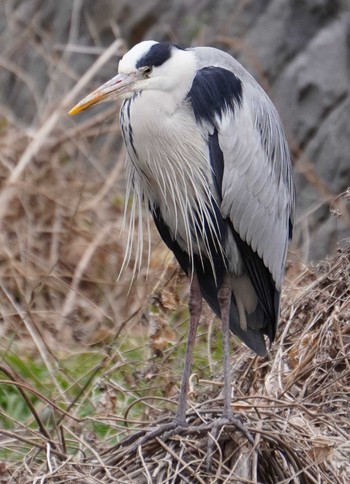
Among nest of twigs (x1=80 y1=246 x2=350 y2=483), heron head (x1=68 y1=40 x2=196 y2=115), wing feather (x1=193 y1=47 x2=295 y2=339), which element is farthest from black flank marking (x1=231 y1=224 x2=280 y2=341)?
heron head (x1=68 y1=40 x2=196 y2=115)

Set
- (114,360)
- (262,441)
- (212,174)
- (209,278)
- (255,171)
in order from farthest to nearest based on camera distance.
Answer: (114,360) < (209,278) < (255,171) < (212,174) < (262,441)

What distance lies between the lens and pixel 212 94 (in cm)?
361

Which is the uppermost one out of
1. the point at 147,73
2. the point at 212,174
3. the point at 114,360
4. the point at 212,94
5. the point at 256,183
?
the point at 147,73

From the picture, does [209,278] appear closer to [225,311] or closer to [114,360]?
[225,311]

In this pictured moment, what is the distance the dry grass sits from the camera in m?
3.30

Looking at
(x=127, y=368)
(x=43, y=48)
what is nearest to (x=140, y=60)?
(x=127, y=368)

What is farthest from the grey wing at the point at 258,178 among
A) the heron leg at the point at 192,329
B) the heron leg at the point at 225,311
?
the heron leg at the point at 192,329

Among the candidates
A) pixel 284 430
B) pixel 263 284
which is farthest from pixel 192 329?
pixel 284 430

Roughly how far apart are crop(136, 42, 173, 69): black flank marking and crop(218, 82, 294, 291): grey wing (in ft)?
0.90

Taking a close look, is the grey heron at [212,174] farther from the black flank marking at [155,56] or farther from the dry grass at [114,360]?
the dry grass at [114,360]

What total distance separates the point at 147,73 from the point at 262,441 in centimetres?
119

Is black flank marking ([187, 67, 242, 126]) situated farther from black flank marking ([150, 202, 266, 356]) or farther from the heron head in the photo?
black flank marking ([150, 202, 266, 356])

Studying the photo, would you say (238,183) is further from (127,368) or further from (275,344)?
(127,368)

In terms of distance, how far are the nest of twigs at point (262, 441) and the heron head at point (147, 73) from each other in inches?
36.5
